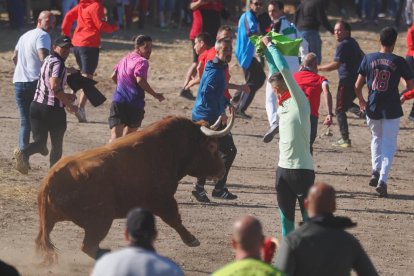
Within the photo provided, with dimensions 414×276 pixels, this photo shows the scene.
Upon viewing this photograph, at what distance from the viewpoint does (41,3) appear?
28578 millimetres

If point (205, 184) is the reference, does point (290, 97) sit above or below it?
above

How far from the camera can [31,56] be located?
1385 cm

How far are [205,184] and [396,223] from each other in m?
2.58

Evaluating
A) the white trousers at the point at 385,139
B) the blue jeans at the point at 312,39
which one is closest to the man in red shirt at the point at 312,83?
the white trousers at the point at 385,139

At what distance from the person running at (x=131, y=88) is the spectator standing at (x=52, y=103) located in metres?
0.81

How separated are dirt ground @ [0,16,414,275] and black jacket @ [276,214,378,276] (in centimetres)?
354

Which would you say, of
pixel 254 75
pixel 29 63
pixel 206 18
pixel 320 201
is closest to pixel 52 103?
pixel 29 63

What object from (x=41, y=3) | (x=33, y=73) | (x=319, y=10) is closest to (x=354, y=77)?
(x=319, y=10)

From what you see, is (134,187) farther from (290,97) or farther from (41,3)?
(41,3)

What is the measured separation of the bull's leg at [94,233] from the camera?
9.80 metres

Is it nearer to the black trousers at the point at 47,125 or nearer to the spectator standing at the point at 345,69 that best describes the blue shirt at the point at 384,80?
the spectator standing at the point at 345,69

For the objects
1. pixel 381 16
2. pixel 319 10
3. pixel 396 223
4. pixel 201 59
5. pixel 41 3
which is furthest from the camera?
pixel 381 16

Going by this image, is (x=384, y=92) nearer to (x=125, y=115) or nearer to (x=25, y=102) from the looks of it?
(x=125, y=115)

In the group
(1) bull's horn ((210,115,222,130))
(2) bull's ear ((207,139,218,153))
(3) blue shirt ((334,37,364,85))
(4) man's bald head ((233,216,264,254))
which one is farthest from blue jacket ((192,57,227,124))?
(4) man's bald head ((233,216,264,254))
